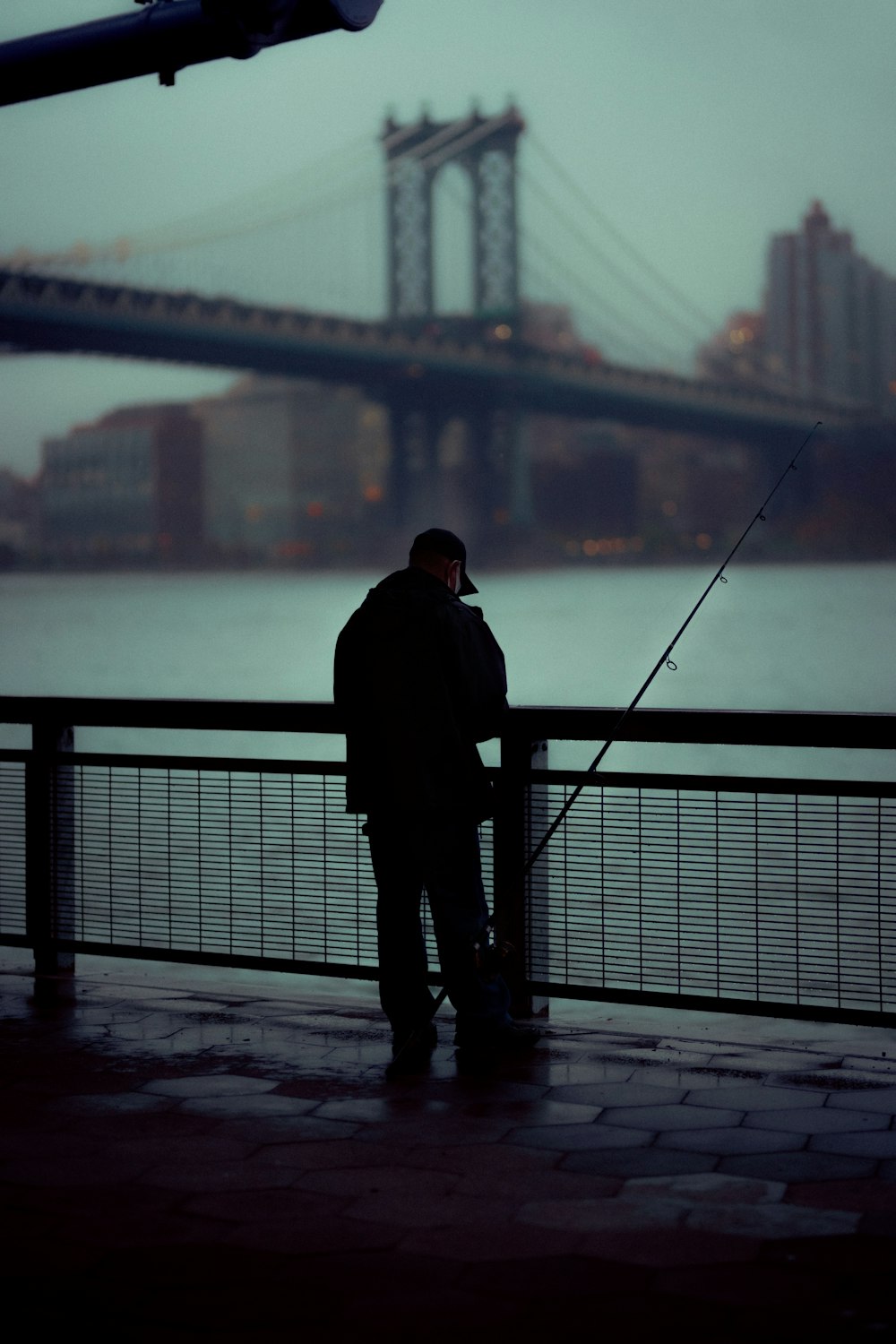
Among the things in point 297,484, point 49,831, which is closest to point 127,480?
point 297,484

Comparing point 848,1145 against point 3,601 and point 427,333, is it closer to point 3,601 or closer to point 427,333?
point 427,333

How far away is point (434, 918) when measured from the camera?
3.64 metres

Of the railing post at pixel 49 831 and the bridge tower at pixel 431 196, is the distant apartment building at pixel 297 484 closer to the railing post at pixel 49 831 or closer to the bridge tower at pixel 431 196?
the bridge tower at pixel 431 196

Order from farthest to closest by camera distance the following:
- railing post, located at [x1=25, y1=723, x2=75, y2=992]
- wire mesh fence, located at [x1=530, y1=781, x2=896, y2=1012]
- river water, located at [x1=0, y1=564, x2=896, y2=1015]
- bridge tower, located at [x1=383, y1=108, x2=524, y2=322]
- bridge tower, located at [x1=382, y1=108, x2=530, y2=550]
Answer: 1. bridge tower, located at [x1=383, y1=108, x2=524, y2=322]
2. river water, located at [x1=0, y1=564, x2=896, y2=1015]
3. bridge tower, located at [x1=382, y1=108, x2=530, y2=550]
4. railing post, located at [x1=25, y1=723, x2=75, y2=992]
5. wire mesh fence, located at [x1=530, y1=781, x2=896, y2=1012]

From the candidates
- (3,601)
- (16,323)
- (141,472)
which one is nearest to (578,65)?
(3,601)

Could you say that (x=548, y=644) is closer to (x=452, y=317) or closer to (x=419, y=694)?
(x=452, y=317)

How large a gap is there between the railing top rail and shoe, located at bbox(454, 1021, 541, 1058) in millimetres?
Result: 693

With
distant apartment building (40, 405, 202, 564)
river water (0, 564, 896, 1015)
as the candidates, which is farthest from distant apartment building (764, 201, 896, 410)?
distant apartment building (40, 405, 202, 564)

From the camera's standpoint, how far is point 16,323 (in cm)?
2445

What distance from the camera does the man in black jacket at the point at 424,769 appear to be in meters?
3.57

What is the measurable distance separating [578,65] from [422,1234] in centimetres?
11646

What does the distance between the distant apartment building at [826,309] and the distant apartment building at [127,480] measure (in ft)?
43.4

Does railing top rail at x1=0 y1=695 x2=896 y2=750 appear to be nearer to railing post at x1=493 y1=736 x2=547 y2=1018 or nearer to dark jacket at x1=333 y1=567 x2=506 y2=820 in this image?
Result: railing post at x1=493 y1=736 x2=547 y2=1018

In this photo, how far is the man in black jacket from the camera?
3.57 metres
